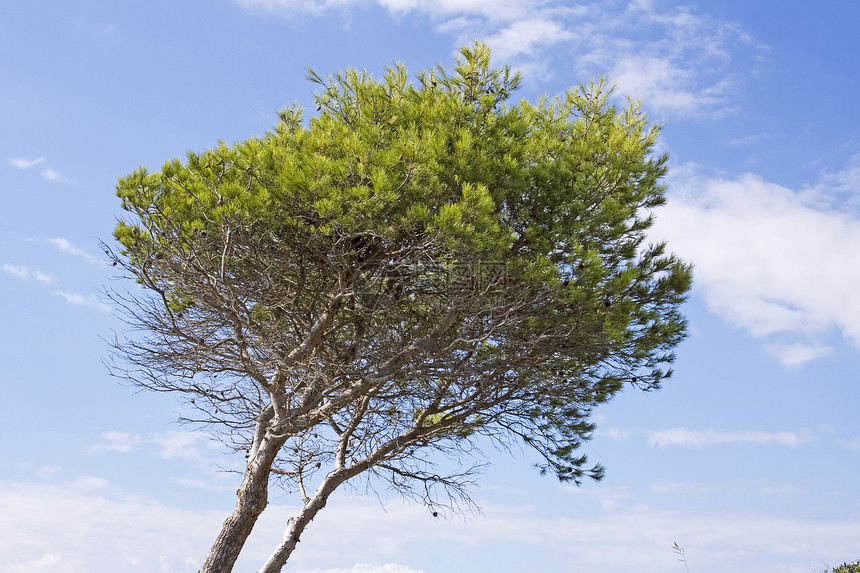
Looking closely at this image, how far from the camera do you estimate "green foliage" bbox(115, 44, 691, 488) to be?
6.52m

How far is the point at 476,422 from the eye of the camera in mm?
8938

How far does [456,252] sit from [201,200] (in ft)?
8.57

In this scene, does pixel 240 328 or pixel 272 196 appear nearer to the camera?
pixel 272 196

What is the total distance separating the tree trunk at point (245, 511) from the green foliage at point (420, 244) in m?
0.76

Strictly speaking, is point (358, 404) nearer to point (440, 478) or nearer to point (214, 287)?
point (440, 478)

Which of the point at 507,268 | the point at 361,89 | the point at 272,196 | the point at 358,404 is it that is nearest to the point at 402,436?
the point at 358,404

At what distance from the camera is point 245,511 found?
8.02m

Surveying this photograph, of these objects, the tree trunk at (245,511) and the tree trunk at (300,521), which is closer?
the tree trunk at (245,511)

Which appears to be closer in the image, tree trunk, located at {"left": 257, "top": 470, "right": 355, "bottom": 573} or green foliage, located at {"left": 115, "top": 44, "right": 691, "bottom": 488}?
green foliage, located at {"left": 115, "top": 44, "right": 691, "bottom": 488}

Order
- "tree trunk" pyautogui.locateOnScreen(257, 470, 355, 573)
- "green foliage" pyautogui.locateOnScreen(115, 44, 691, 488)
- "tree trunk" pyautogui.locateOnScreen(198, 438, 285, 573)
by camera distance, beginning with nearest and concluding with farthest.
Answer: "green foliage" pyautogui.locateOnScreen(115, 44, 691, 488), "tree trunk" pyautogui.locateOnScreen(198, 438, 285, 573), "tree trunk" pyautogui.locateOnScreen(257, 470, 355, 573)

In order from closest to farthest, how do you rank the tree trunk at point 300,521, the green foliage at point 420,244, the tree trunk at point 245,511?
the green foliage at point 420,244 < the tree trunk at point 245,511 < the tree trunk at point 300,521

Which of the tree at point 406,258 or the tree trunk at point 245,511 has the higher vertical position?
the tree at point 406,258

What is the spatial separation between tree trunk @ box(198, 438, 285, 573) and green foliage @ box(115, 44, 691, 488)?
76cm

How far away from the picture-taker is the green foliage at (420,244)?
6523 mm
